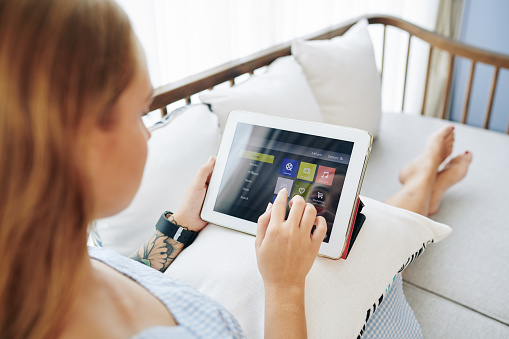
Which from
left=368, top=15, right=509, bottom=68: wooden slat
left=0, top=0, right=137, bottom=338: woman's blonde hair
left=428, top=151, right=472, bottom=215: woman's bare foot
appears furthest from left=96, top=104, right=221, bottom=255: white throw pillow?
left=368, top=15, right=509, bottom=68: wooden slat

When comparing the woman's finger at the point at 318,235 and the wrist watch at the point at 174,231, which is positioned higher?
the woman's finger at the point at 318,235

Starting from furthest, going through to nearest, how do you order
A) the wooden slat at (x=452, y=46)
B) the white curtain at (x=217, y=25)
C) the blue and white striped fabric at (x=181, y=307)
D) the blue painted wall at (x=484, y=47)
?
the blue painted wall at (x=484, y=47)
the wooden slat at (x=452, y=46)
the white curtain at (x=217, y=25)
the blue and white striped fabric at (x=181, y=307)

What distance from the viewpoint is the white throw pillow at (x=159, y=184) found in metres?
0.85

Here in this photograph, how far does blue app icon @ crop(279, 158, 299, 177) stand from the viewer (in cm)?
76

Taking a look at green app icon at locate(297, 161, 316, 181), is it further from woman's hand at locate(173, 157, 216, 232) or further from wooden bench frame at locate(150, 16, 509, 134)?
wooden bench frame at locate(150, 16, 509, 134)

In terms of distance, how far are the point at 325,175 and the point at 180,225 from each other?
0.90ft

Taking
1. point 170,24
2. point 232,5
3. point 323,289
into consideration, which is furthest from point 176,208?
point 232,5

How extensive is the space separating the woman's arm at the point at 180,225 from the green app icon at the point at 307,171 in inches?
6.5

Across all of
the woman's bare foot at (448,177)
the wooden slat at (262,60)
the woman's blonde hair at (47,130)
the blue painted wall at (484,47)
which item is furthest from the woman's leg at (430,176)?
the blue painted wall at (484,47)

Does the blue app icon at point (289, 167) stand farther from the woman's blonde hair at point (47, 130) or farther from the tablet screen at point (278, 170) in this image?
the woman's blonde hair at point (47, 130)

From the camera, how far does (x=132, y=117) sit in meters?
0.43

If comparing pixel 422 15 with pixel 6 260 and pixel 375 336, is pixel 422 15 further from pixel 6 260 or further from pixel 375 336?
pixel 6 260

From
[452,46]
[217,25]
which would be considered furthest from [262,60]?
[452,46]

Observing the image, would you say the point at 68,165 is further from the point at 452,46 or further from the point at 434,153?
the point at 452,46
